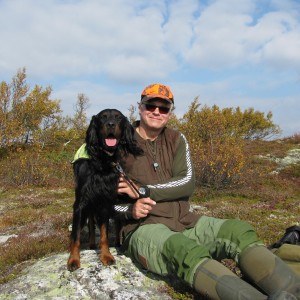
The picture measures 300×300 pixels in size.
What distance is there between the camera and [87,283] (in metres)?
3.15

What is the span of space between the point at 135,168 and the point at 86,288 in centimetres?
130

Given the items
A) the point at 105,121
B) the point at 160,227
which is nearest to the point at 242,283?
the point at 160,227

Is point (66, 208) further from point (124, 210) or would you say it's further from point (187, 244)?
point (187, 244)

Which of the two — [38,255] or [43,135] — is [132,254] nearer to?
[38,255]

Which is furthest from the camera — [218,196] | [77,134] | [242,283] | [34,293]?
[77,134]

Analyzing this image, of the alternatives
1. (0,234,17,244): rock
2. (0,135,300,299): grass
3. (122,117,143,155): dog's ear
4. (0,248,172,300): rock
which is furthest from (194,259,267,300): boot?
(0,234,17,244): rock

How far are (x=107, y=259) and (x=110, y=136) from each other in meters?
1.29

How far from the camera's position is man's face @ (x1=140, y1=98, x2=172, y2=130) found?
3.83 metres

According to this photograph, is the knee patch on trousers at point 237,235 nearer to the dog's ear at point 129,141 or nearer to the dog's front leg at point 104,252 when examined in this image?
the dog's front leg at point 104,252

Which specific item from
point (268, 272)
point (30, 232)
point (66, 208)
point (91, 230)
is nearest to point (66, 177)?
point (66, 208)

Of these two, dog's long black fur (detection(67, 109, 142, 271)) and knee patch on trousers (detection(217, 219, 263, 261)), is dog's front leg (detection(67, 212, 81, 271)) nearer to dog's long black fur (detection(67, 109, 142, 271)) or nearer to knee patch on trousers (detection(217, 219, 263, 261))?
dog's long black fur (detection(67, 109, 142, 271))

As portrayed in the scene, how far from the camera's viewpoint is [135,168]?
3791 millimetres

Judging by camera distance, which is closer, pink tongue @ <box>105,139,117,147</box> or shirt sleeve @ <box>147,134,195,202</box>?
shirt sleeve @ <box>147,134,195,202</box>

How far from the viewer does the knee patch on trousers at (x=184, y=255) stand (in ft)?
8.89
